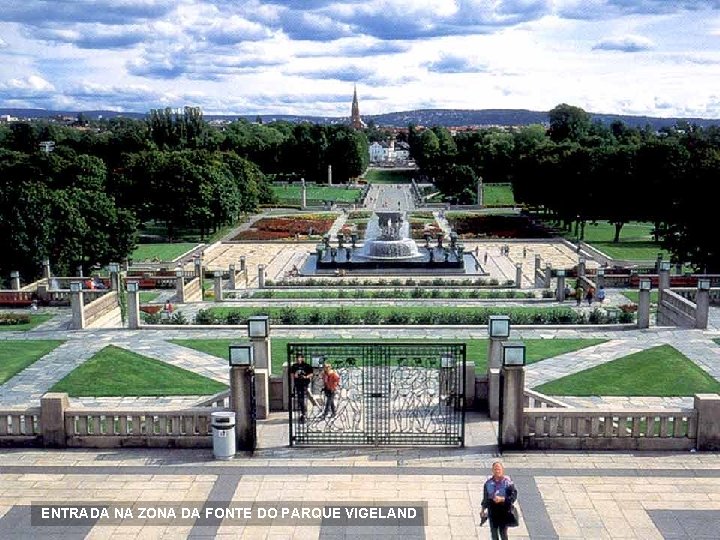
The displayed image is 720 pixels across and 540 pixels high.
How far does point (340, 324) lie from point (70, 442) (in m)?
16.1

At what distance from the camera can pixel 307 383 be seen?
58.4 feet

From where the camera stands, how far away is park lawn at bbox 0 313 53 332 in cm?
3128

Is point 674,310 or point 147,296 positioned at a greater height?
point 674,310

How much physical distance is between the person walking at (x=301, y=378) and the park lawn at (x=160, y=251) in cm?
4370

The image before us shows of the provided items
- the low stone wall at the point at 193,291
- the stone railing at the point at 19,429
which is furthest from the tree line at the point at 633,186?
the stone railing at the point at 19,429

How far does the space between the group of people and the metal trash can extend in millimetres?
1744

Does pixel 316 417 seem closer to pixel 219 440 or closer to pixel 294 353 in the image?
pixel 294 353

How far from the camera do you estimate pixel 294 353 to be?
1828 centimetres

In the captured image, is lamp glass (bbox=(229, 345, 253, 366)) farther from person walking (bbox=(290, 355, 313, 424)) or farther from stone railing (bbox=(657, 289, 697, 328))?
stone railing (bbox=(657, 289, 697, 328))

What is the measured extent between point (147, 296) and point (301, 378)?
91.0ft

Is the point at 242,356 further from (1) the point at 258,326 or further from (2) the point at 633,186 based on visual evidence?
(2) the point at 633,186

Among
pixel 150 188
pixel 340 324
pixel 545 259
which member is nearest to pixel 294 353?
pixel 340 324

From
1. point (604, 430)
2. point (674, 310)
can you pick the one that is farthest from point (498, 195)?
point (604, 430)

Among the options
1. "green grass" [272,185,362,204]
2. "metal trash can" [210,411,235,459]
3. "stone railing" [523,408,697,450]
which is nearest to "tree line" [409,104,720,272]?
"green grass" [272,185,362,204]
